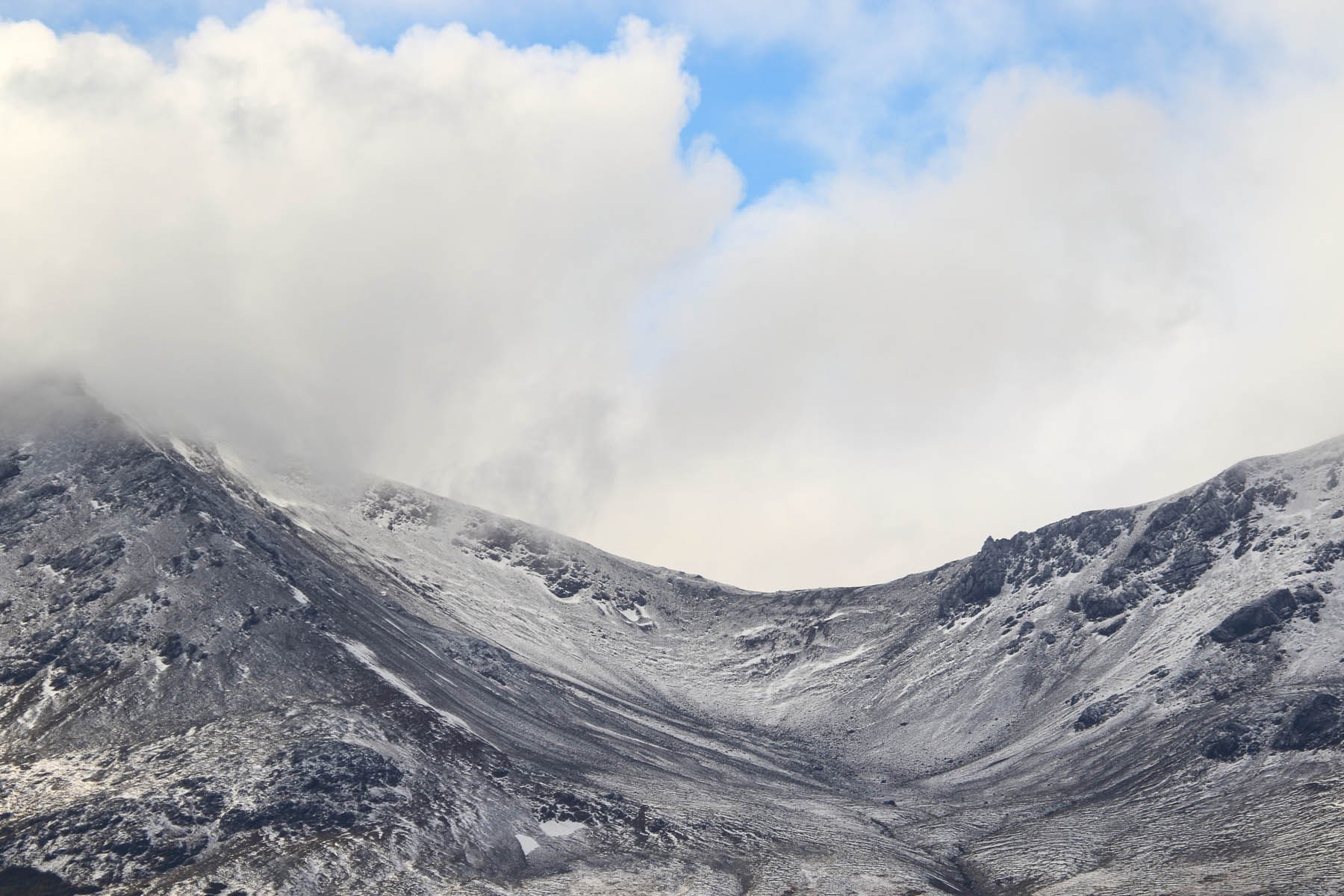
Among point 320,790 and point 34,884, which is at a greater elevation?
point 320,790

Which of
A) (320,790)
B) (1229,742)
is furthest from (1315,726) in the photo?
(320,790)

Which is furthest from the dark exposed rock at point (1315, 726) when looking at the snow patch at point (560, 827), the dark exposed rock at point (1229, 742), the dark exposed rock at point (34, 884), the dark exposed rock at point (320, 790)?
the dark exposed rock at point (34, 884)

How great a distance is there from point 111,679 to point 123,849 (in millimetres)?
43029

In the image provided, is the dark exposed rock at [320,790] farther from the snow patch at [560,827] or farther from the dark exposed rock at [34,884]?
the snow patch at [560,827]

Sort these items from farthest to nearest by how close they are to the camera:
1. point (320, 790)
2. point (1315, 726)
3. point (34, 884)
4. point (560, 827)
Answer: point (1315, 726)
point (560, 827)
point (320, 790)
point (34, 884)

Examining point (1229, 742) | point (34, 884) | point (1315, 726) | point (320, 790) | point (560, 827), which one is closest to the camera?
point (34, 884)

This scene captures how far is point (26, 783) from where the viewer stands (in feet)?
506

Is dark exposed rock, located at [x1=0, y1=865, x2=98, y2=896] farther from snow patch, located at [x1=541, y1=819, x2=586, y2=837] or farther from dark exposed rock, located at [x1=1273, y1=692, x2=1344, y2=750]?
dark exposed rock, located at [x1=1273, y1=692, x2=1344, y2=750]

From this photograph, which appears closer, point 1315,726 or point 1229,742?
point 1315,726

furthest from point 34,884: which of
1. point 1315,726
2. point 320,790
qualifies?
point 1315,726

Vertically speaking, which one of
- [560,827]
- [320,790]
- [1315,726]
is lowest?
[1315,726]

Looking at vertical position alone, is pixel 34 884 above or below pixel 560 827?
above

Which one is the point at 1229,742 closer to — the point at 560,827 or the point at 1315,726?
the point at 1315,726

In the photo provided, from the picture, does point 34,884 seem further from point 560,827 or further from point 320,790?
point 560,827
